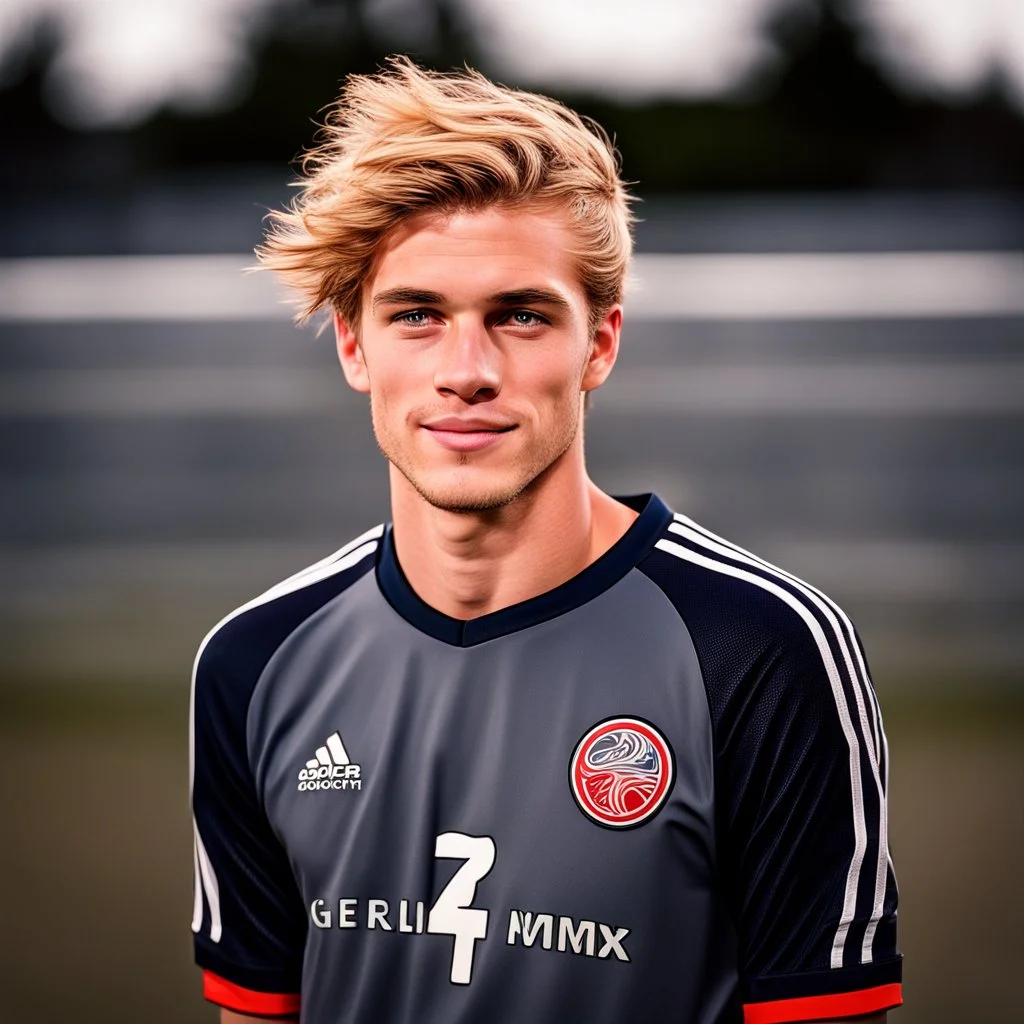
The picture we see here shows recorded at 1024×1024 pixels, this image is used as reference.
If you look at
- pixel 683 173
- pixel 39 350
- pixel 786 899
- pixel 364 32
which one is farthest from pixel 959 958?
pixel 364 32

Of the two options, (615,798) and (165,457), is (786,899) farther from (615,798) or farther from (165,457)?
(165,457)

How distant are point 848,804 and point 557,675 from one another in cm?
41

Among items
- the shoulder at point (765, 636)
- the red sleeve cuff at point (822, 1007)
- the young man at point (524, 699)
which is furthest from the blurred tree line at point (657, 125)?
the red sleeve cuff at point (822, 1007)

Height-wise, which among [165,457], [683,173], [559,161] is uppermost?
[683,173]

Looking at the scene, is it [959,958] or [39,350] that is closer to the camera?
[959,958]

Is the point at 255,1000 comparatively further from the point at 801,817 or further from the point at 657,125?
the point at 657,125

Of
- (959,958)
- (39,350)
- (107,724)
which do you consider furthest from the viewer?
(39,350)

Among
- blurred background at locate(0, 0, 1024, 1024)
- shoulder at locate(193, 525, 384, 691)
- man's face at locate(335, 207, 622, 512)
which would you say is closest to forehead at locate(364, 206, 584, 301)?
man's face at locate(335, 207, 622, 512)

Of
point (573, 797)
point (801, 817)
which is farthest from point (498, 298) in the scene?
point (801, 817)

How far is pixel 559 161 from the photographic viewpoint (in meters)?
1.93

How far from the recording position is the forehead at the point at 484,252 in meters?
1.85

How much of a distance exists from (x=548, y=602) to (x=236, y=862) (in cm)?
60

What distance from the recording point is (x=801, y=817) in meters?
1.82

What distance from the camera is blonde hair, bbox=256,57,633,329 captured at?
6.21 ft
